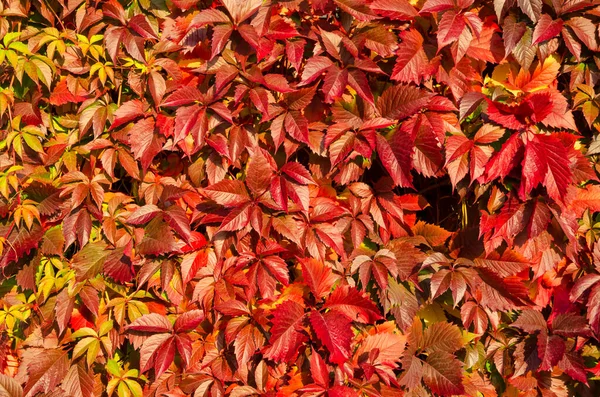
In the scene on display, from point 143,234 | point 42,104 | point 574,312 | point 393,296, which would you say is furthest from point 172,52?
point 574,312

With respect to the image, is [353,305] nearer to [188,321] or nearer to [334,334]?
[334,334]

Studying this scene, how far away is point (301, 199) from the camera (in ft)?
5.87

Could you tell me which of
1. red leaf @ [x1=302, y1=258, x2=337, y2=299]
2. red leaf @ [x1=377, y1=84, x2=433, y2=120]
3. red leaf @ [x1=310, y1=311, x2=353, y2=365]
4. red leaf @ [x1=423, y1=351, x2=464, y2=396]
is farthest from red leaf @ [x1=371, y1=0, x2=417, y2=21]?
red leaf @ [x1=423, y1=351, x2=464, y2=396]

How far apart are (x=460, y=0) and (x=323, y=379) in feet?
4.25

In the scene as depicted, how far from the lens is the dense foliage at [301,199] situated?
5.89 ft

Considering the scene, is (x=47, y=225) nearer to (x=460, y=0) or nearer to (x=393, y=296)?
(x=393, y=296)

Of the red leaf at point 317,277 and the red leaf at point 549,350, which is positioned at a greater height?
the red leaf at point 317,277

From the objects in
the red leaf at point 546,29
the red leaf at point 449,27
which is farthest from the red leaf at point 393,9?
the red leaf at point 546,29

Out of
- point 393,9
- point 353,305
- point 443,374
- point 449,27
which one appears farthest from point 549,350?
point 393,9

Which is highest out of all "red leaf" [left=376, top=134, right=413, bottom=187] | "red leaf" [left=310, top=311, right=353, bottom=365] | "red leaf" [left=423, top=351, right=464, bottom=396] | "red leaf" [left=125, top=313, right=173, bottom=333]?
"red leaf" [left=376, top=134, right=413, bottom=187]

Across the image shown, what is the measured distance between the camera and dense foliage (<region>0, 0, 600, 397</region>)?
1.80 metres

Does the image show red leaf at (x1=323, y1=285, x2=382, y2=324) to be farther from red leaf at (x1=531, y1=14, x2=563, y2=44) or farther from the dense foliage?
red leaf at (x1=531, y1=14, x2=563, y2=44)

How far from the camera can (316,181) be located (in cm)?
194

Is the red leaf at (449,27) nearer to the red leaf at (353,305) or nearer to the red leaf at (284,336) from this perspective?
the red leaf at (353,305)
